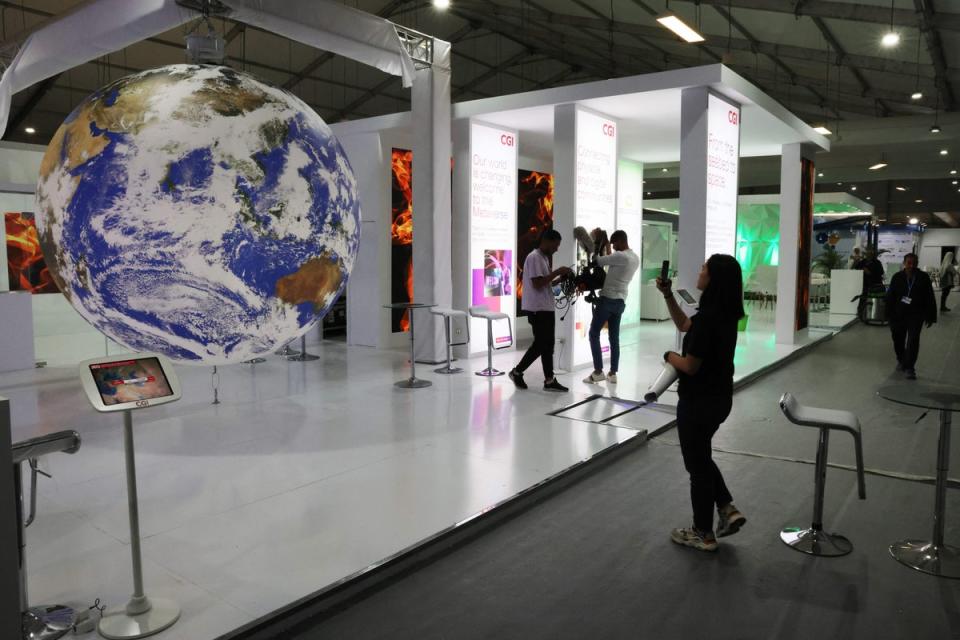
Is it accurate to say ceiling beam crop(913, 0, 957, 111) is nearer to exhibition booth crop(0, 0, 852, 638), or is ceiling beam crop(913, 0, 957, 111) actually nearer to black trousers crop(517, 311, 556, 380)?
exhibition booth crop(0, 0, 852, 638)

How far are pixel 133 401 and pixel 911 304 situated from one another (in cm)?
890

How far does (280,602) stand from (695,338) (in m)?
2.33

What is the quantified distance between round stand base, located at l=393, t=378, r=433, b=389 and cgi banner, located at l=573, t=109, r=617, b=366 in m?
1.94

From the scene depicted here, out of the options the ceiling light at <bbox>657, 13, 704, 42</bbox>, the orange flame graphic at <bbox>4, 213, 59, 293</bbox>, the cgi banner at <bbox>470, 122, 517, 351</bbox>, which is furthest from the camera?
the orange flame graphic at <bbox>4, 213, 59, 293</bbox>

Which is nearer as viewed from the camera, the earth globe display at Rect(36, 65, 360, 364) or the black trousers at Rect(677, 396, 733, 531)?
the earth globe display at Rect(36, 65, 360, 364)

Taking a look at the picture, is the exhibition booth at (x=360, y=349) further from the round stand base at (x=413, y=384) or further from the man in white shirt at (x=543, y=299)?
the man in white shirt at (x=543, y=299)

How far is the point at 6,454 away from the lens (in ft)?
6.84

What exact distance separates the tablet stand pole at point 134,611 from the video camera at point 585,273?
5330 mm

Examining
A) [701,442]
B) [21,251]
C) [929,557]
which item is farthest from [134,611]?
[21,251]

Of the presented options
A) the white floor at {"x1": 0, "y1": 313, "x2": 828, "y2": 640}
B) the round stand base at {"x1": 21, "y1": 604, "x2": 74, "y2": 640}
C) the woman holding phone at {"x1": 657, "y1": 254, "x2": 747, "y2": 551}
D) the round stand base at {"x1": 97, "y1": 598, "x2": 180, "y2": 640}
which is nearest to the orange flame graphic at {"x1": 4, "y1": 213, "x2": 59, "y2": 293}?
the white floor at {"x1": 0, "y1": 313, "x2": 828, "y2": 640}

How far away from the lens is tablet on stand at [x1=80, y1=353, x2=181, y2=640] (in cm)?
271

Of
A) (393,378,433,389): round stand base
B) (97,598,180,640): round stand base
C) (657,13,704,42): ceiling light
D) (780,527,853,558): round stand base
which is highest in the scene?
(657,13,704,42): ceiling light

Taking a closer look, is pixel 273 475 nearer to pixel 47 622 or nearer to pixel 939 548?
pixel 47 622

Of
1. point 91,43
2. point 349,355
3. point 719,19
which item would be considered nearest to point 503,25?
point 719,19
